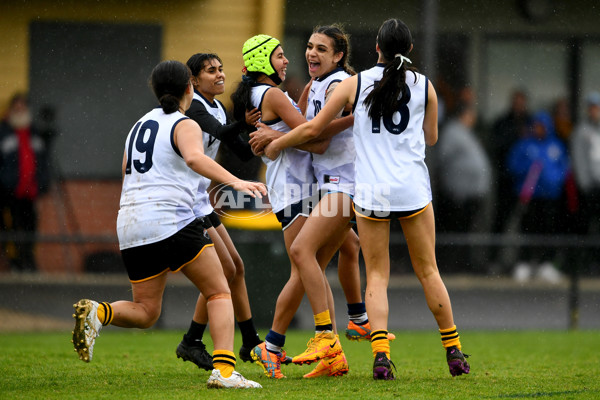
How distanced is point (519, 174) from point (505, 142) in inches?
27.0

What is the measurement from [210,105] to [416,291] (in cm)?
517

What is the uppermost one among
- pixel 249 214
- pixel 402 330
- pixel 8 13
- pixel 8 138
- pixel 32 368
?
pixel 8 13

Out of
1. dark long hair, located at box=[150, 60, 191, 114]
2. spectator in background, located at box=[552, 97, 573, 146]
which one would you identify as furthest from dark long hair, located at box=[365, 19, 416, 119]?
spectator in background, located at box=[552, 97, 573, 146]

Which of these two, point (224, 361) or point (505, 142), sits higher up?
point (505, 142)

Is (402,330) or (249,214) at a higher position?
(249,214)

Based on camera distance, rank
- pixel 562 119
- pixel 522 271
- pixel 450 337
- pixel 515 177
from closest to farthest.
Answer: pixel 450 337, pixel 522 271, pixel 515 177, pixel 562 119

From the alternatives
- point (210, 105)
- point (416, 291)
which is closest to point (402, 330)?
point (416, 291)

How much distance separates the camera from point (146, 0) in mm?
11266

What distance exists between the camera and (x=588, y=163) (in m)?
12.2

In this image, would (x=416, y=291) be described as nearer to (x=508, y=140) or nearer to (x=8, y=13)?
(x=508, y=140)

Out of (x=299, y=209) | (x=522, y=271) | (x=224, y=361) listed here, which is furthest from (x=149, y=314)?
(x=522, y=271)

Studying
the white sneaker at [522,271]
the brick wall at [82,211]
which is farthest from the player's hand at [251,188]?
the white sneaker at [522,271]

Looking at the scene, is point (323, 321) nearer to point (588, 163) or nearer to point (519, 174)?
point (519, 174)

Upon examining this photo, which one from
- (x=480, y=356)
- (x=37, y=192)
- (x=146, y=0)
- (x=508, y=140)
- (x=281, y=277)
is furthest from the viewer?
(x=508, y=140)
